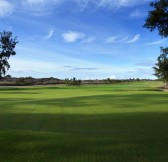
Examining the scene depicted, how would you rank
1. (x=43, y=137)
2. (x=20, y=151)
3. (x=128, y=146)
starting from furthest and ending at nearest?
1. (x=43, y=137)
2. (x=128, y=146)
3. (x=20, y=151)

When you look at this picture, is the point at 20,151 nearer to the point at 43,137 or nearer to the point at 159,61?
the point at 43,137

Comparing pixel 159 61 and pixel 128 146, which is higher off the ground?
pixel 159 61

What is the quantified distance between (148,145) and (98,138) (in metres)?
1.73

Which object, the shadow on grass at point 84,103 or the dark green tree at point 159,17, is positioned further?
the dark green tree at point 159,17

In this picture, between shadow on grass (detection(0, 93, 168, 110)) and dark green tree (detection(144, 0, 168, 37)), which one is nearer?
shadow on grass (detection(0, 93, 168, 110))

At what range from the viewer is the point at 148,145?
32.6ft

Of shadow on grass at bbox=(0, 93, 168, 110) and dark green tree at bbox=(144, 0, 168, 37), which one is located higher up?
dark green tree at bbox=(144, 0, 168, 37)

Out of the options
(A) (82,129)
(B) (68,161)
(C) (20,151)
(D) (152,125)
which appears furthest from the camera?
(D) (152,125)

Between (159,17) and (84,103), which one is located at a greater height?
(159,17)

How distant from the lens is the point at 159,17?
31328mm

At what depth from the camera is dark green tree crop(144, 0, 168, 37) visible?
31.1 m

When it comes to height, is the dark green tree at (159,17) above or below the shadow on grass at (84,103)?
above

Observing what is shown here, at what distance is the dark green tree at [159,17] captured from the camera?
3108 cm

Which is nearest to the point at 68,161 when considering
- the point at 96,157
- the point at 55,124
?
the point at 96,157
